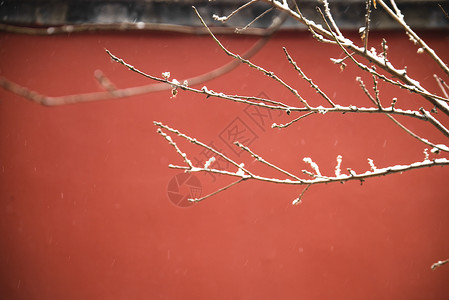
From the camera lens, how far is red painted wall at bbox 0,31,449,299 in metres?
3.29

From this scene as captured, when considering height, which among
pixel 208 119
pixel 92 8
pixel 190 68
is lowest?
pixel 208 119

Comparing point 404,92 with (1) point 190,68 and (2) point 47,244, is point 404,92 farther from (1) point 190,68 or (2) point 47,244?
(2) point 47,244

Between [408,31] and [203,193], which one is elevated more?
[408,31]

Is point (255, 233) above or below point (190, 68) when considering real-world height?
below

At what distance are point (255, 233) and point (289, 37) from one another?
1.56 metres

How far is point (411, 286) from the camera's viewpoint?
129 inches

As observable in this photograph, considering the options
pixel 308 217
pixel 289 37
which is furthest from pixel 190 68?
pixel 308 217

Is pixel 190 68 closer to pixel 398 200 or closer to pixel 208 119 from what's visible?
pixel 208 119

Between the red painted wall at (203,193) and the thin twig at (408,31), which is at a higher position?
the thin twig at (408,31)

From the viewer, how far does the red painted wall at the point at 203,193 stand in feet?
10.8

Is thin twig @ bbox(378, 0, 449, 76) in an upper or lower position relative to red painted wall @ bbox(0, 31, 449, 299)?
upper

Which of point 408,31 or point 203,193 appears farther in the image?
point 203,193

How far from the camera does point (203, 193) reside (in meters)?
3.29

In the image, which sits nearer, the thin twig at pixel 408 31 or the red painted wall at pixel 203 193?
the thin twig at pixel 408 31
